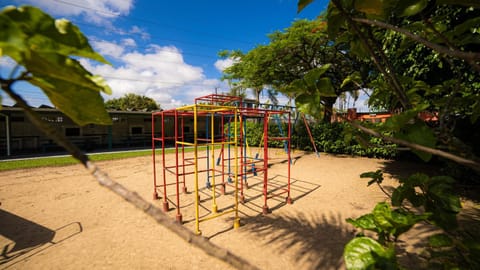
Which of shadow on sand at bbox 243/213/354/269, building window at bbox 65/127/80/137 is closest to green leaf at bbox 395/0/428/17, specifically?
shadow on sand at bbox 243/213/354/269

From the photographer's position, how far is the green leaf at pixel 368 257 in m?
0.66

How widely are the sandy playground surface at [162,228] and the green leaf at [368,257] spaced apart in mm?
1066

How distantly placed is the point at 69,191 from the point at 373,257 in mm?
8045

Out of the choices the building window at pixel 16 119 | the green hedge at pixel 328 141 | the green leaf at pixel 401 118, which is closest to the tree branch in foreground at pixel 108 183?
the green leaf at pixel 401 118

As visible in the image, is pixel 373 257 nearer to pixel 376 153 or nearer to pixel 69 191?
pixel 69 191

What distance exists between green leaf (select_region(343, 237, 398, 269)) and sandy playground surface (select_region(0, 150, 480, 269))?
3.50ft

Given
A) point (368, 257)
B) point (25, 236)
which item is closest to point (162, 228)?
point (25, 236)

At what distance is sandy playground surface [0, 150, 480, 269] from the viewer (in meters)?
3.30

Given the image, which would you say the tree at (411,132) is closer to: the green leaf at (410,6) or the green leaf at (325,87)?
the green leaf at (410,6)

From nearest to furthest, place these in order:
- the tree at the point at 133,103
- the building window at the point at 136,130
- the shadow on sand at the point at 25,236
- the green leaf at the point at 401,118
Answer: the green leaf at the point at 401,118
the shadow on sand at the point at 25,236
the building window at the point at 136,130
the tree at the point at 133,103

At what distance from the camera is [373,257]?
26.2 inches

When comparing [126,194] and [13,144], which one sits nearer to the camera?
[126,194]

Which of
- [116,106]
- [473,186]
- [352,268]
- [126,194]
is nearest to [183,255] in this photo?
[352,268]

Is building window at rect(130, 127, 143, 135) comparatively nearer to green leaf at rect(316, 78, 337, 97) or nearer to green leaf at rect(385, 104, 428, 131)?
green leaf at rect(316, 78, 337, 97)
